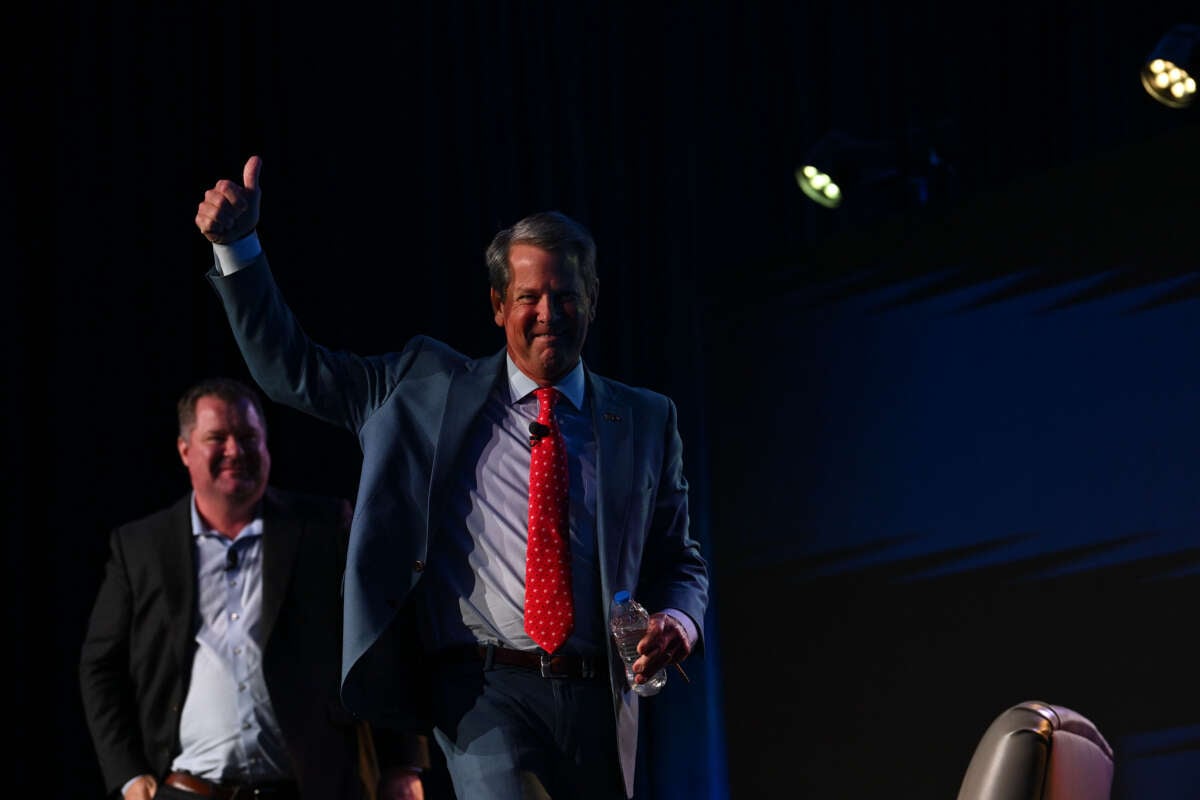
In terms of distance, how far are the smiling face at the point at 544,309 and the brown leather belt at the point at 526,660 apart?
52cm

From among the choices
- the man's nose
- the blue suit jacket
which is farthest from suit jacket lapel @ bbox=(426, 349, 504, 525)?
the man's nose

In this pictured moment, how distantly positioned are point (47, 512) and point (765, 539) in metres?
2.65

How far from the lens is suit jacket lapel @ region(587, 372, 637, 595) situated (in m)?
2.60

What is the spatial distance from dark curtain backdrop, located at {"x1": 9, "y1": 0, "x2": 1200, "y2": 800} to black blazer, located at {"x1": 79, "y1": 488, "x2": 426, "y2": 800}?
1.25 m

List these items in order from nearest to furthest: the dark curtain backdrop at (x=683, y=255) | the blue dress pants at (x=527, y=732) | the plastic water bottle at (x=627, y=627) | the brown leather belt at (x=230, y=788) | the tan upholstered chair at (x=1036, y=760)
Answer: the tan upholstered chair at (x=1036, y=760)
the blue dress pants at (x=527, y=732)
the plastic water bottle at (x=627, y=627)
the brown leather belt at (x=230, y=788)
the dark curtain backdrop at (x=683, y=255)

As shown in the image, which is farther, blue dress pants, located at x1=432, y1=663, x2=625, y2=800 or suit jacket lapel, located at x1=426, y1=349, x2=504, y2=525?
suit jacket lapel, located at x1=426, y1=349, x2=504, y2=525

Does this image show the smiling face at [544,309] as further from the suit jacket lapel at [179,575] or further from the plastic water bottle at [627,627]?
the suit jacket lapel at [179,575]

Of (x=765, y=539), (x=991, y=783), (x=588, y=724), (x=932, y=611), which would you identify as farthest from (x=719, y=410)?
(x=991, y=783)

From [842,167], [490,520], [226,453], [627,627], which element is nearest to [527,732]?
[627,627]

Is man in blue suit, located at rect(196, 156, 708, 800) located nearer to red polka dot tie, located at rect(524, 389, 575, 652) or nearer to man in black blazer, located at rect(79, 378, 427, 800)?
red polka dot tie, located at rect(524, 389, 575, 652)

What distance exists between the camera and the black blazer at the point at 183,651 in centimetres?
367

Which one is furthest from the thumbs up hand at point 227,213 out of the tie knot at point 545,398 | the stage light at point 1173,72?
the stage light at point 1173,72

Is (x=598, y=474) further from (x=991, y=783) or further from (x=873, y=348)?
(x=873, y=348)

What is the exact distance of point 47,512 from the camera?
17.4 ft
